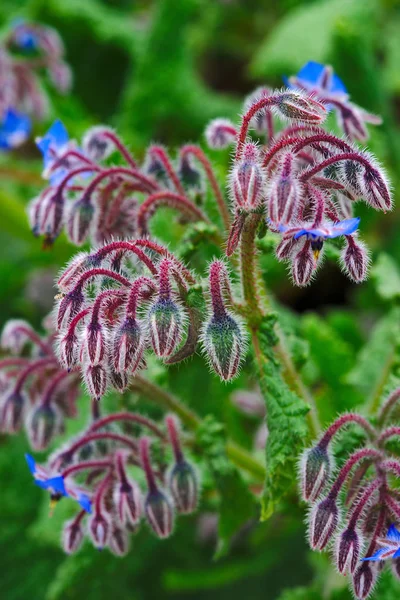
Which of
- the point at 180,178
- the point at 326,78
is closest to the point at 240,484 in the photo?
the point at 180,178

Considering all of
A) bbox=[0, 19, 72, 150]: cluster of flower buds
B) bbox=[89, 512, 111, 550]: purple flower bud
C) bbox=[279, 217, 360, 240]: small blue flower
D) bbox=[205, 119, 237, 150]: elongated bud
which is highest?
bbox=[0, 19, 72, 150]: cluster of flower buds

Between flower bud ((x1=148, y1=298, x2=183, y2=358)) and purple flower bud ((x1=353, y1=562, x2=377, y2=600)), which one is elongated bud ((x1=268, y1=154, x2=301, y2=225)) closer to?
flower bud ((x1=148, y1=298, x2=183, y2=358))

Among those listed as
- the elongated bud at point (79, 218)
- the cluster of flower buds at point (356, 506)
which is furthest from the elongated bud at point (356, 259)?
the elongated bud at point (79, 218)

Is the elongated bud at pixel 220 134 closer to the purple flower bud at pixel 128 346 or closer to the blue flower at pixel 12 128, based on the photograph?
the purple flower bud at pixel 128 346

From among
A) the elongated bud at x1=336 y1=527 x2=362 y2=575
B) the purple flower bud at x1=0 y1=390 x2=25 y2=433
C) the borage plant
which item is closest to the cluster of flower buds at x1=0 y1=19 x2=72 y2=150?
the borage plant

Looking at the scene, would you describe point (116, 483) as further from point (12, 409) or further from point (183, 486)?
point (12, 409)

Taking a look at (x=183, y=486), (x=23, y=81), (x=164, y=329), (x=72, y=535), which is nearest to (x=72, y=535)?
(x=72, y=535)
